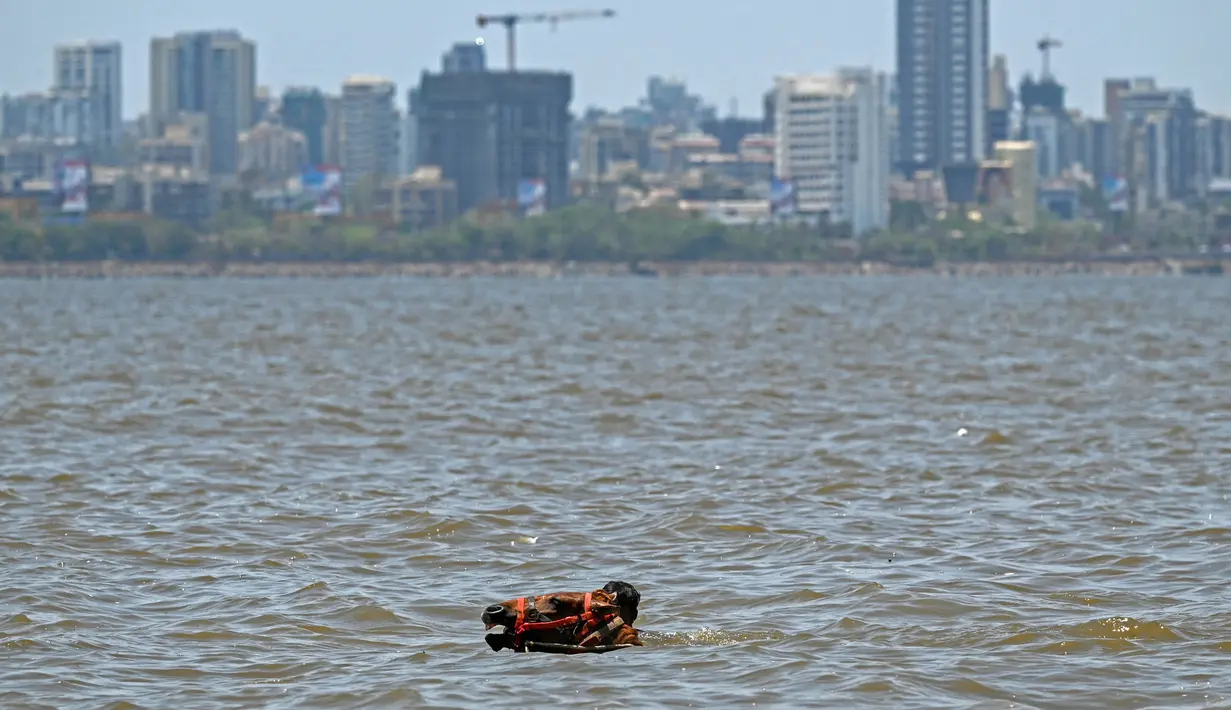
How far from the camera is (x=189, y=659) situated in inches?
798

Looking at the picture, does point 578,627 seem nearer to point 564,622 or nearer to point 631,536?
point 564,622

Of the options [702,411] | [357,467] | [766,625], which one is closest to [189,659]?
[766,625]

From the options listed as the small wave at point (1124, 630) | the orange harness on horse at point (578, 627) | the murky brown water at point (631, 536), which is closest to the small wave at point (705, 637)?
the murky brown water at point (631, 536)

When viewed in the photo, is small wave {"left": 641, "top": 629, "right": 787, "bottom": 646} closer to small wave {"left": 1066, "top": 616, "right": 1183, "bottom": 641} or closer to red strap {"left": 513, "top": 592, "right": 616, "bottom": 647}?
red strap {"left": 513, "top": 592, "right": 616, "bottom": 647}

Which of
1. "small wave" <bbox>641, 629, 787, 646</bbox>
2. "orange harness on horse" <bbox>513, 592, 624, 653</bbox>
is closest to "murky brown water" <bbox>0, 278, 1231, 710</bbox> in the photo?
"small wave" <bbox>641, 629, 787, 646</bbox>

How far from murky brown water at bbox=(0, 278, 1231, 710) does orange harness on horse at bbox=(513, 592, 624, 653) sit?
0.49 ft

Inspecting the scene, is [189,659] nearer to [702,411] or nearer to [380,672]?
[380,672]

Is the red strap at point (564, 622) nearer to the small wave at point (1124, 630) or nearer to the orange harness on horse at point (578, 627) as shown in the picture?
the orange harness on horse at point (578, 627)

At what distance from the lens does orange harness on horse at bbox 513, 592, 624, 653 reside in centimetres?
2023

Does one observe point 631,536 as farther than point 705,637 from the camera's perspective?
Yes

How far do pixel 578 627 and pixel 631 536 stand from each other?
732 centimetres

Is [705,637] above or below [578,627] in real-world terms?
below

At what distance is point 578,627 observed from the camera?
20.3m

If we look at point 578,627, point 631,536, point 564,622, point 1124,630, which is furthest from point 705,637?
point 631,536
